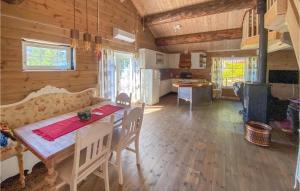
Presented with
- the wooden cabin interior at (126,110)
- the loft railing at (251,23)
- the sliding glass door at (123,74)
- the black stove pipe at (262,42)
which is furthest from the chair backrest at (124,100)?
the loft railing at (251,23)

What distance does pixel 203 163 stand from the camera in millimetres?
2689

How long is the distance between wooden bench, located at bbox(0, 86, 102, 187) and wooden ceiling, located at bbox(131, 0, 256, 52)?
159 inches

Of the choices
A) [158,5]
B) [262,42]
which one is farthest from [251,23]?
[158,5]

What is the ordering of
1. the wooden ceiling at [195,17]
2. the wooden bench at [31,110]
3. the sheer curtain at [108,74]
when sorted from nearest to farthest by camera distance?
the wooden bench at [31,110] → the sheer curtain at [108,74] → the wooden ceiling at [195,17]

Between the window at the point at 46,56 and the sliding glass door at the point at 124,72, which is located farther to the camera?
the sliding glass door at the point at 124,72

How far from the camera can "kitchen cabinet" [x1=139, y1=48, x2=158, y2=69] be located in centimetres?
658

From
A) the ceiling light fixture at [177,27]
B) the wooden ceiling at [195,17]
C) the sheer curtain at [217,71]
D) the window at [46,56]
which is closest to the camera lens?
the window at [46,56]

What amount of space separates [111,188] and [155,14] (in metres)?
5.76

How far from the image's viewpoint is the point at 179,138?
143 inches

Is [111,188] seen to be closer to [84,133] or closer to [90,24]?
[84,133]

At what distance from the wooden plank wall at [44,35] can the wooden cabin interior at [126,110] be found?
0.7 inches

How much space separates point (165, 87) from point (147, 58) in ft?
6.79

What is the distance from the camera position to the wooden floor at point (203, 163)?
7.18 ft

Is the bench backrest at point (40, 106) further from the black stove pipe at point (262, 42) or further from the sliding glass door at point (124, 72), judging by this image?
the black stove pipe at point (262, 42)
